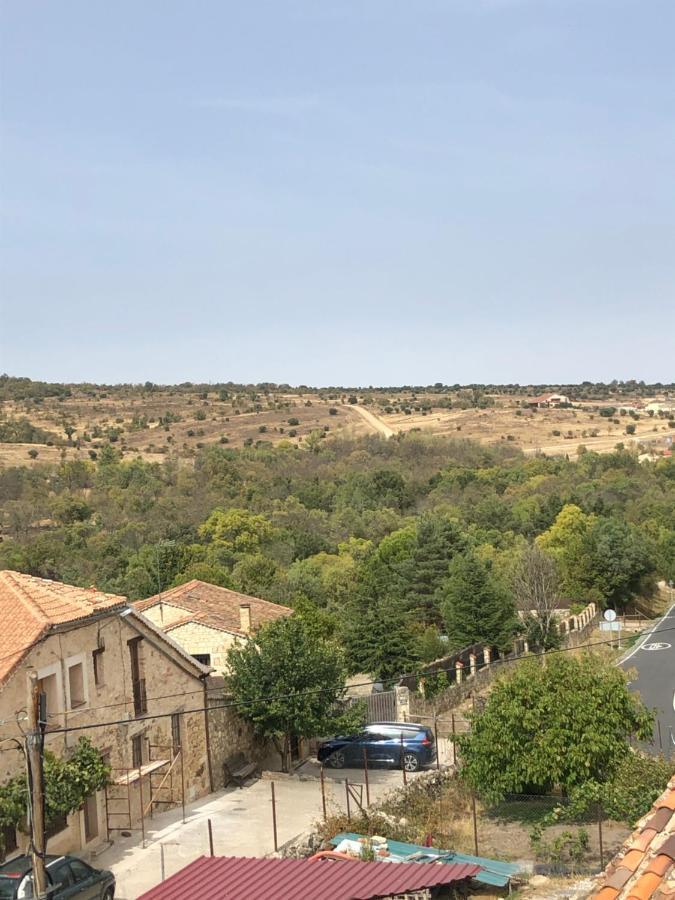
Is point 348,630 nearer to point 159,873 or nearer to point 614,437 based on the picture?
point 159,873

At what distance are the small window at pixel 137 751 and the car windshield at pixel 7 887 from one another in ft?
26.7

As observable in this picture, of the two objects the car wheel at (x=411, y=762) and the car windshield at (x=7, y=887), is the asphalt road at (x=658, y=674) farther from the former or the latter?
the car windshield at (x=7, y=887)

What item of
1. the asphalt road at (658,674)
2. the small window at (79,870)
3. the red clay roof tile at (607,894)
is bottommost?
the asphalt road at (658,674)

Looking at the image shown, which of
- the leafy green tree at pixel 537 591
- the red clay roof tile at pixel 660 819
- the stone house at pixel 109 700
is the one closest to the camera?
the red clay roof tile at pixel 660 819

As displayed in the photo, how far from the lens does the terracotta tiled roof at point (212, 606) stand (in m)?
33.7

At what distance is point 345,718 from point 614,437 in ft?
436

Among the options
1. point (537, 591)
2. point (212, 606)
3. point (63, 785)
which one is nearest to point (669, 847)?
point (63, 785)

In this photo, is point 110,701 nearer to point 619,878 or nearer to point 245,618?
point 245,618

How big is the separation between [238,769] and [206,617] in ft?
25.7

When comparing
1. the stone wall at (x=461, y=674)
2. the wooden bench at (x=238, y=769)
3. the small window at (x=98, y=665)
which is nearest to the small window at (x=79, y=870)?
the small window at (x=98, y=665)

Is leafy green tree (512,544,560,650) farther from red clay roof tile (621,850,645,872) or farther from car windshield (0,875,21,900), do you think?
red clay roof tile (621,850,645,872)

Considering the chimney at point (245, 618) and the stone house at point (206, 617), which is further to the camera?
the chimney at point (245, 618)

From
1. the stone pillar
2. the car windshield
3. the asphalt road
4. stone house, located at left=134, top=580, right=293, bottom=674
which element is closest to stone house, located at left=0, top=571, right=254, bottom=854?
the car windshield

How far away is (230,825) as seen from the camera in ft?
73.8
